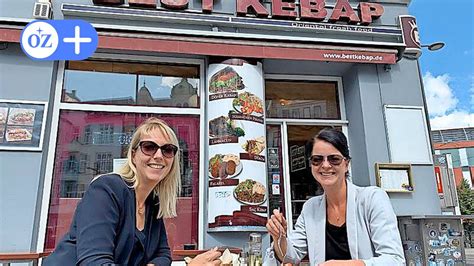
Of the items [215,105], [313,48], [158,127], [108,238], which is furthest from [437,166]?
[108,238]

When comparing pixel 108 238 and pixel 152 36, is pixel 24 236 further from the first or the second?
pixel 108 238

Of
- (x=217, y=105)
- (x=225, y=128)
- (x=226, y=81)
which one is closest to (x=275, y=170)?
(x=225, y=128)

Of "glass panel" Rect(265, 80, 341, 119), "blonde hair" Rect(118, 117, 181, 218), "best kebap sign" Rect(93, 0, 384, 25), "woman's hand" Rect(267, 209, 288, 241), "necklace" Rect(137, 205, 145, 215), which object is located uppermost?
"best kebap sign" Rect(93, 0, 384, 25)

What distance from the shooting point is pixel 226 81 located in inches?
186

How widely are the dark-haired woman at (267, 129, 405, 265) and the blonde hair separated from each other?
470 millimetres

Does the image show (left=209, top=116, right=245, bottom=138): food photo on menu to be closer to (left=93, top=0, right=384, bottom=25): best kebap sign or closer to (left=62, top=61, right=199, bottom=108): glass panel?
(left=62, top=61, right=199, bottom=108): glass panel

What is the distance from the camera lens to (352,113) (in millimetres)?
5250

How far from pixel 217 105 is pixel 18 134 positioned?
91.4 inches

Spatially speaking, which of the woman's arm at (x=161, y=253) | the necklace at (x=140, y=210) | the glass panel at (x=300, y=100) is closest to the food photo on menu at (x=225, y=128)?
the glass panel at (x=300, y=100)

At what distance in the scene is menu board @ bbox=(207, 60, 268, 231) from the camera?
171 inches

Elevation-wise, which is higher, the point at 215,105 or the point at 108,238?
the point at 215,105

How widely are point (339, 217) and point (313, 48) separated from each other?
11.6 ft

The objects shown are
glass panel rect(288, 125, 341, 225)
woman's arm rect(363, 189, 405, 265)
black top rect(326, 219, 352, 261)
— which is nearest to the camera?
woman's arm rect(363, 189, 405, 265)

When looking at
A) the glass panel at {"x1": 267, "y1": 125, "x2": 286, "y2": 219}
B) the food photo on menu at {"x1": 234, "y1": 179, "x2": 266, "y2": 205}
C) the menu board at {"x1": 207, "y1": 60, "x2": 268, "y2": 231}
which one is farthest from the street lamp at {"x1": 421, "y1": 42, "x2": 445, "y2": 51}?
the food photo on menu at {"x1": 234, "y1": 179, "x2": 266, "y2": 205}
